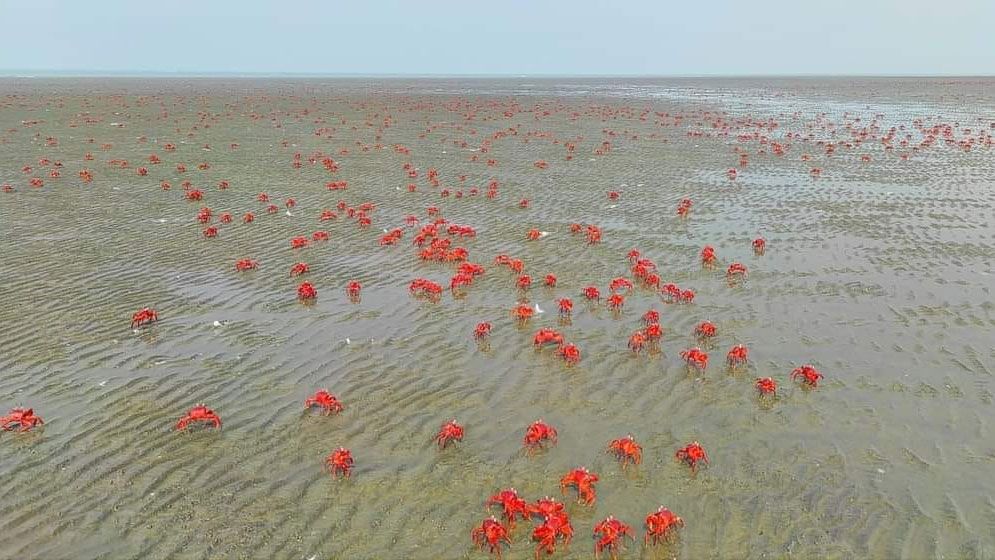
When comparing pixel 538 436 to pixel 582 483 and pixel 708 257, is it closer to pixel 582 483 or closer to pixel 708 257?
pixel 582 483

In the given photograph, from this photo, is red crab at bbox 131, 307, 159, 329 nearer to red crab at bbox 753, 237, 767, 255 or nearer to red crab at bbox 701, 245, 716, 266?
red crab at bbox 701, 245, 716, 266

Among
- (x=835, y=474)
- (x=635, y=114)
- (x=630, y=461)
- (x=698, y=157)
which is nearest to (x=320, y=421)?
(x=630, y=461)

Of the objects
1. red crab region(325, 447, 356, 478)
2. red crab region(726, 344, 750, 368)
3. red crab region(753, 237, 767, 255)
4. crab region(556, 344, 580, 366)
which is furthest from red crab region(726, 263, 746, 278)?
red crab region(325, 447, 356, 478)

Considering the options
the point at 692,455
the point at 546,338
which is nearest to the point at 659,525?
the point at 692,455

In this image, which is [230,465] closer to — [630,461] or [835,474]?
[630,461]

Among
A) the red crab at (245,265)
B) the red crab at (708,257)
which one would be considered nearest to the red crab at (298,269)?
the red crab at (245,265)
